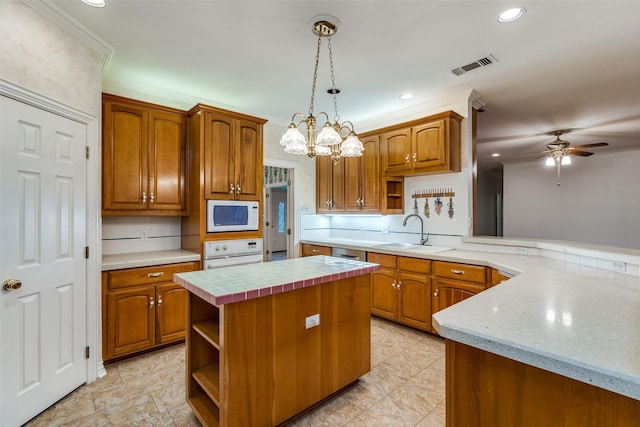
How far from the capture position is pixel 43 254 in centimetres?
200

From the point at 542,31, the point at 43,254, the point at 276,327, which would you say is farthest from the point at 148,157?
the point at 542,31

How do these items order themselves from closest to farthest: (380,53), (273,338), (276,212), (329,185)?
(273,338) → (380,53) → (329,185) → (276,212)

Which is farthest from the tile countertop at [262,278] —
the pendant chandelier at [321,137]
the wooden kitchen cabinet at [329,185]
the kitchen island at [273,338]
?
the wooden kitchen cabinet at [329,185]

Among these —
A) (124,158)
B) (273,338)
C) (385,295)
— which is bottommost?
(385,295)

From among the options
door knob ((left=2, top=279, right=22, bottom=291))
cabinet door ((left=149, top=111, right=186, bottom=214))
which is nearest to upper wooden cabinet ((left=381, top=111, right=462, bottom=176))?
cabinet door ((left=149, top=111, right=186, bottom=214))

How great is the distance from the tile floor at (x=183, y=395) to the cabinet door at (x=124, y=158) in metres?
1.48

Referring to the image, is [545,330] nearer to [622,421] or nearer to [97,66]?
[622,421]

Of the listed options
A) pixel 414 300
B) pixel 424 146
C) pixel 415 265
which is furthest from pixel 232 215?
pixel 424 146

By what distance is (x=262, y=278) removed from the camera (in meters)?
1.88

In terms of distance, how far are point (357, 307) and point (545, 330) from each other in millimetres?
1333

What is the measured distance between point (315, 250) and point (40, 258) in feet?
9.78

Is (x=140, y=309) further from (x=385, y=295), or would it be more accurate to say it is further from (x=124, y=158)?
(x=385, y=295)

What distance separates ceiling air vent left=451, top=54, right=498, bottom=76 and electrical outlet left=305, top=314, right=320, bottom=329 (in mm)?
2561

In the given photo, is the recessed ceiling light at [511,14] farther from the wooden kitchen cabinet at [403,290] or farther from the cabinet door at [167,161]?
the cabinet door at [167,161]
